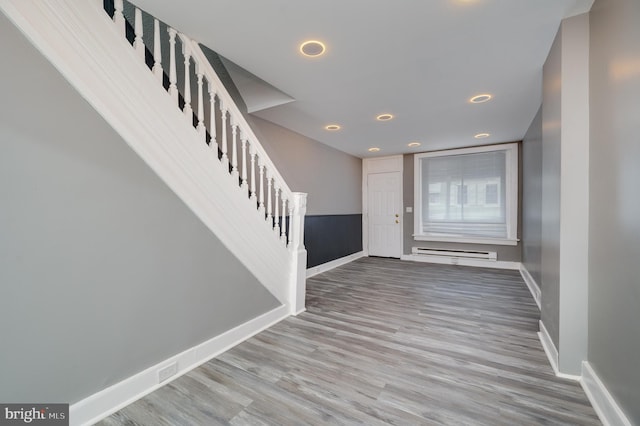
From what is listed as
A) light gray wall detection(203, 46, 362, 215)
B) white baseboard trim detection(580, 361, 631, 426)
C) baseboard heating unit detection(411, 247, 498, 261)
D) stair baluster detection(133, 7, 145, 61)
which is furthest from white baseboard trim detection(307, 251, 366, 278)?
stair baluster detection(133, 7, 145, 61)

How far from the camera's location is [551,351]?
6.15 ft

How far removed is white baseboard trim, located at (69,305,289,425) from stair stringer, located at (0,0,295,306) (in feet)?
1.91

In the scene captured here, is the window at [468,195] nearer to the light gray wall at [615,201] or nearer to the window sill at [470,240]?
the window sill at [470,240]

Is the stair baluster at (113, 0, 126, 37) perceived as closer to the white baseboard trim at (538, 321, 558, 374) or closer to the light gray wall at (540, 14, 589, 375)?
the light gray wall at (540, 14, 589, 375)

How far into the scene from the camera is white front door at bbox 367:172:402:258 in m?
5.84

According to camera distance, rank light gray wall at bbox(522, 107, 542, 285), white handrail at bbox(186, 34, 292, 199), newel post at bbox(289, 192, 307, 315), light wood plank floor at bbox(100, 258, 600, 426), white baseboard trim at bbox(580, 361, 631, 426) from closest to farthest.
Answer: white baseboard trim at bbox(580, 361, 631, 426) < light wood plank floor at bbox(100, 258, 600, 426) < white handrail at bbox(186, 34, 292, 199) < newel post at bbox(289, 192, 307, 315) < light gray wall at bbox(522, 107, 542, 285)

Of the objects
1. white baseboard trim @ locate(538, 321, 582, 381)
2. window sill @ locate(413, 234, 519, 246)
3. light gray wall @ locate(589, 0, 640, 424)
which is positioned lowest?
white baseboard trim @ locate(538, 321, 582, 381)

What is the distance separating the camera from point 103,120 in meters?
1.37

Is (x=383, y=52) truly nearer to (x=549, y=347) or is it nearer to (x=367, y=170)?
(x=549, y=347)

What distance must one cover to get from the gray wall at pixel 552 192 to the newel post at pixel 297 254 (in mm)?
2082

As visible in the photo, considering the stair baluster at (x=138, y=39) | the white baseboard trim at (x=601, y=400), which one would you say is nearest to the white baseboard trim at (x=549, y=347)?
the white baseboard trim at (x=601, y=400)

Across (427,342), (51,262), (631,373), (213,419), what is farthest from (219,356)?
(631,373)

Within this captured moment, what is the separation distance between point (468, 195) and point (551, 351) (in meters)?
3.80

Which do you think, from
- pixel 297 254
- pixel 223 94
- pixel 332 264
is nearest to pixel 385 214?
pixel 332 264
